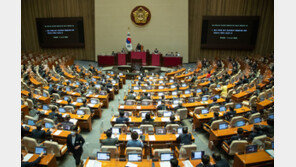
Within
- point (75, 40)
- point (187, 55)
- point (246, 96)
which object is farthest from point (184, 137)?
point (75, 40)

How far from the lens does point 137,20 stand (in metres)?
21.2

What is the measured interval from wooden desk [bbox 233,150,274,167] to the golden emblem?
18.3 metres

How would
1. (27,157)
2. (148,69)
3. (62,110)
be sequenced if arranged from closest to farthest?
1. (27,157)
2. (62,110)
3. (148,69)

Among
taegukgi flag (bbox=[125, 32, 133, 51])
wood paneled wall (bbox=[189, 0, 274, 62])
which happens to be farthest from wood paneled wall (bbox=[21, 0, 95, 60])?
wood paneled wall (bbox=[189, 0, 274, 62])

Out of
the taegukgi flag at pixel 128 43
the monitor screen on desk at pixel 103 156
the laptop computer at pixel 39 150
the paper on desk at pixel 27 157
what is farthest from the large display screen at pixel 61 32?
the monitor screen on desk at pixel 103 156

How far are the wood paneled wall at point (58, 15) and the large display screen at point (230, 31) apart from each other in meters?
12.6

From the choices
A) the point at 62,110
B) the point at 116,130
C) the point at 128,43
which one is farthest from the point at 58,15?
the point at 116,130

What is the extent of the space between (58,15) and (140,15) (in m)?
9.74

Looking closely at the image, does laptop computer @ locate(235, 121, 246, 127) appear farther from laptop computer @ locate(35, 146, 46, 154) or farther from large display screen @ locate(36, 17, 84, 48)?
large display screen @ locate(36, 17, 84, 48)

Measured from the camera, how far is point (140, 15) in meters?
21.0

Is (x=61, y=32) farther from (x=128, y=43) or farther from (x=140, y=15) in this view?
(x=140, y=15)

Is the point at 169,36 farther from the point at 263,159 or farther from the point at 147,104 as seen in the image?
the point at 263,159

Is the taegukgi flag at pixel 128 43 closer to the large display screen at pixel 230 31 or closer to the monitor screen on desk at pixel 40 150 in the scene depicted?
the large display screen at pixel 230 31

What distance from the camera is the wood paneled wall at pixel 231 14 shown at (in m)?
20.3
